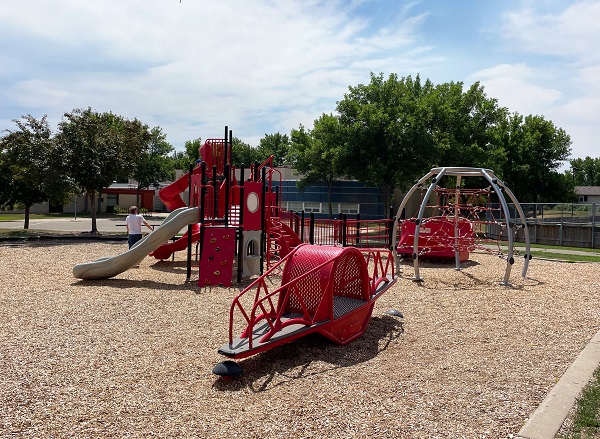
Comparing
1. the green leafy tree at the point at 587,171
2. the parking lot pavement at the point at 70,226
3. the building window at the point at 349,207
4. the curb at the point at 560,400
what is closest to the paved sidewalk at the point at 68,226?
the parking lot pavement at the point at 70,226

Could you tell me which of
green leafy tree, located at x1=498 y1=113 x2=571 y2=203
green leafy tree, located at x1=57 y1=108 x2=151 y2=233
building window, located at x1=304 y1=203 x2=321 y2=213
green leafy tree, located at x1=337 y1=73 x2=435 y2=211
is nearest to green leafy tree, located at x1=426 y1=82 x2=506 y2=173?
green leafy tree, located at x1=337 y1=73 x2=435 y2=211

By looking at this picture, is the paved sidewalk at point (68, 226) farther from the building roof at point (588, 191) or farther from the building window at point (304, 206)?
the building roof at point (588, 191)

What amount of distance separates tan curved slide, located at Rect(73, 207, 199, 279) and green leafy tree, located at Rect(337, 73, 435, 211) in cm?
2321

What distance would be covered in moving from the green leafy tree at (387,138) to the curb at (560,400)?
27900 mm

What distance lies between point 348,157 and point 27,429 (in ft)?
104

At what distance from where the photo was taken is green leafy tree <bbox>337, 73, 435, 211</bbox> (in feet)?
111

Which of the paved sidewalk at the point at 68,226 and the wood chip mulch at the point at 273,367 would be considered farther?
the paved sidewalk at the point at 68,226

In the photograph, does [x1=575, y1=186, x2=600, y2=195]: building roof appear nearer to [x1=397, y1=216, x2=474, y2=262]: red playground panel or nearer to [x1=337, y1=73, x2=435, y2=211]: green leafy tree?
[x1=337, y1=73, x2=435, y2=211]: green leafy tree

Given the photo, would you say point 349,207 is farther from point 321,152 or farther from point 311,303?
point 311,303

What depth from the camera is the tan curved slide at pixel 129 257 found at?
11.2m

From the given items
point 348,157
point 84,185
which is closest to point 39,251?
point 84,185

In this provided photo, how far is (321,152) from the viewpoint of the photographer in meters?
39.0

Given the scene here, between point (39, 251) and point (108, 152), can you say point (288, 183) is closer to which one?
point (108, 152)

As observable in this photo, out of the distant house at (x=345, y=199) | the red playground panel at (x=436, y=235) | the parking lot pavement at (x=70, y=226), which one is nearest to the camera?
the red playground panel at (x=436, y=235)
